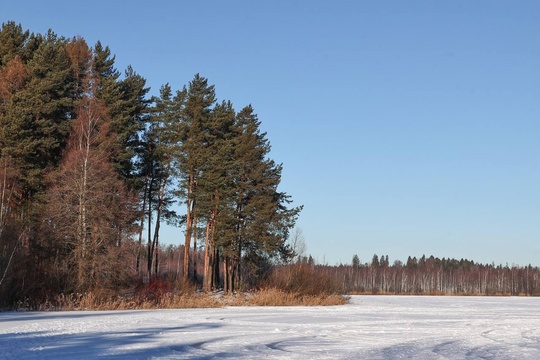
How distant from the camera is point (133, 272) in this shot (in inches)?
1484

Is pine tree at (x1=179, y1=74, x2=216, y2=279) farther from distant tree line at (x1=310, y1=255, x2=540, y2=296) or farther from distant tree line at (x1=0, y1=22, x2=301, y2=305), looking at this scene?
distant tree line at (x1=310, y1=255, x2=540, y2=296)

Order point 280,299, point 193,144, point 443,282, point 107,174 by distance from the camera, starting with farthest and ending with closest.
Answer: point 443,282
point 193,144
point 280,299
point 107,174

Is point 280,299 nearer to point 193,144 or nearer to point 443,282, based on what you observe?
point 193,144

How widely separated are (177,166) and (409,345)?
34.1 m

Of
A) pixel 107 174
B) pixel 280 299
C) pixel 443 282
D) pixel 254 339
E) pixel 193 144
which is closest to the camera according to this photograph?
pixel 254 339

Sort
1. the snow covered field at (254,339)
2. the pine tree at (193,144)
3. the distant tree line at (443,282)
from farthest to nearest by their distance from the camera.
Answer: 1. the distant tree line at (443,282)
2. the pine tree at (193,144)
3. the snow covered field at (254,339)

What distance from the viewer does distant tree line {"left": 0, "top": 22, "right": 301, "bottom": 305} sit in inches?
1404

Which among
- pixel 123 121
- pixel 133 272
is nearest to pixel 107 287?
pixel 133 272

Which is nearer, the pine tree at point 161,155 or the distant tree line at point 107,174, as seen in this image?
the distant tree line at point 107,174

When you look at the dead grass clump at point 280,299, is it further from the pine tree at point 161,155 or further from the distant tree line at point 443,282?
the distant tree line at point 443,282

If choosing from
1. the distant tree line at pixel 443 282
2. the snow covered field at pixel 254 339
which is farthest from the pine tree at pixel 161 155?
the distant tree line at pixel 443 282

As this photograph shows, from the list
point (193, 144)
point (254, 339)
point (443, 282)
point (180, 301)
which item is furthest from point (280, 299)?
point (443, 282)

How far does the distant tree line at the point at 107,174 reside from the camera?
35656mm

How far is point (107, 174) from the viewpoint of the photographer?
122 feet
